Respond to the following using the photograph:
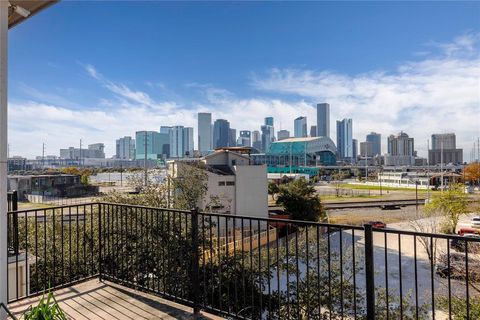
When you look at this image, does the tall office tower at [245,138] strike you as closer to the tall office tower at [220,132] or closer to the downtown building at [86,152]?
the tall office tower at [220,132]

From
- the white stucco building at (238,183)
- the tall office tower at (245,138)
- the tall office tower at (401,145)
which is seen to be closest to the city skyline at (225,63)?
the white stucco building at (238,183)

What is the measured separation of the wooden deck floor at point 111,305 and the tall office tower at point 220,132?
301 ft

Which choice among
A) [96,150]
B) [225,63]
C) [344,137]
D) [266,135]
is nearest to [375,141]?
[344,137]

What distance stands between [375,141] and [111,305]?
149 metres

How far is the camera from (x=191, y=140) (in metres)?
68.1

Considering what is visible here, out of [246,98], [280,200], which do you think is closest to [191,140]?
[246,98]

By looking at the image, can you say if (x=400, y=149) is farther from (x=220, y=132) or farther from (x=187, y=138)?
(x=187, y=138)

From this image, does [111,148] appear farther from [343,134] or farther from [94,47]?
[343,134]

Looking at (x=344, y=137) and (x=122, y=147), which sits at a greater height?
(x=344, y=137)

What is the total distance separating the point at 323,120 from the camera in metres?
144

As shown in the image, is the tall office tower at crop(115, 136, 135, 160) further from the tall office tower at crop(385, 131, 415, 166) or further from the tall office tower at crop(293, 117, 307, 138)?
the tall office tower at crop(293, 117, 307, 138)

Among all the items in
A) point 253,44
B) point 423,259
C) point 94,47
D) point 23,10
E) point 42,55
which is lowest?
point 423,259

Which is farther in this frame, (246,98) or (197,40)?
(246,98)

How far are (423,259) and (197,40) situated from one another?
15637 mm
